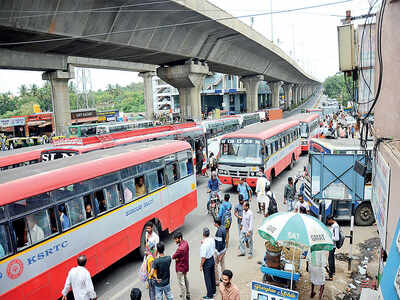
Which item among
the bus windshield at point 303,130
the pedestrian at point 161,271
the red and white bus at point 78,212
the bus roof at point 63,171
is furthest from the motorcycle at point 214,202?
the bus windshield at point 303,130

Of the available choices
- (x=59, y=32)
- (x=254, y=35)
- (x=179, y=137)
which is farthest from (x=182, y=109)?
(x=59, y=32)

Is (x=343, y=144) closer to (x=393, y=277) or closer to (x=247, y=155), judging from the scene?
(x=247, y=155)

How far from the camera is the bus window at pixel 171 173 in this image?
32.6 feet

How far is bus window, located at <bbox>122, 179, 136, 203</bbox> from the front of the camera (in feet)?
26.8

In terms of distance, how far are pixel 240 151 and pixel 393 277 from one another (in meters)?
11.7

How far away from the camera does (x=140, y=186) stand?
8711mm

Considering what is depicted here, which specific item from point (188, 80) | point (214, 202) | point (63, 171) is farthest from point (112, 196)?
point (188, 80)

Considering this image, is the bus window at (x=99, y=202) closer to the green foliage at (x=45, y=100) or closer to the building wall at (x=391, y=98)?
the building wall at (x=391, y=98)

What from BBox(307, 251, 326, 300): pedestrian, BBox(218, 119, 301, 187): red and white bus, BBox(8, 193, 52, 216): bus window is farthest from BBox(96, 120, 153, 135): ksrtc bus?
BBox(307, 251, 326, 300): pedestrian

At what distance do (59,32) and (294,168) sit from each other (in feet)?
47.7

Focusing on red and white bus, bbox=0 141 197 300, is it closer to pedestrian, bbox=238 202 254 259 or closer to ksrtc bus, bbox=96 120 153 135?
pedestrian, bbox=238 202 254 259

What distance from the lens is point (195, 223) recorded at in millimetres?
11508

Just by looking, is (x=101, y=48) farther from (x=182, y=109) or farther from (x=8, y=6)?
(x=182, y=109)

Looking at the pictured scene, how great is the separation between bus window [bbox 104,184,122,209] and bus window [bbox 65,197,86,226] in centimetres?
77
